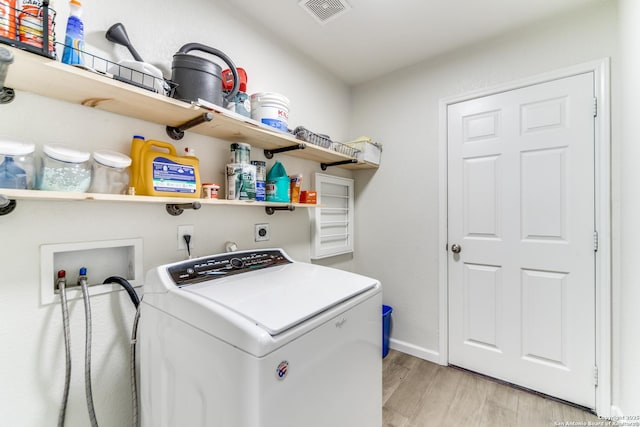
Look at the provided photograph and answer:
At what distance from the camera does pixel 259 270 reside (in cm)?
128

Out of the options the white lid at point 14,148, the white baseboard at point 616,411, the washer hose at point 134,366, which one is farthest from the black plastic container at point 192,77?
the white baseboard at point 616,411

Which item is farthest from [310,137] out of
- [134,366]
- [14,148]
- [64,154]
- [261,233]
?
[134,366]

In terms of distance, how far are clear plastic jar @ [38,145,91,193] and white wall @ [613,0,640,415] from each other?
7.75ft

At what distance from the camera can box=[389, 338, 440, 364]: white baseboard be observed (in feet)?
7.09

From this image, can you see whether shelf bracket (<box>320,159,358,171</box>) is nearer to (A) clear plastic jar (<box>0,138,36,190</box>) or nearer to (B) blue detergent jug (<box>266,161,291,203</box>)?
(B) blue detergent jug (<box>266,161,291,203</box>)

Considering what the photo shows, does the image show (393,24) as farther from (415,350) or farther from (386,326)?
(415,350)

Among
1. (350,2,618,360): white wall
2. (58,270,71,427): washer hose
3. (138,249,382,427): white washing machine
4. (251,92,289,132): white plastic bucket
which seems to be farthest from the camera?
(350,2,618,360): white wall

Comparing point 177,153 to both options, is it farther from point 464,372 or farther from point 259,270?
point 464,372

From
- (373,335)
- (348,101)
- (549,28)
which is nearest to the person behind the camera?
(373,335)

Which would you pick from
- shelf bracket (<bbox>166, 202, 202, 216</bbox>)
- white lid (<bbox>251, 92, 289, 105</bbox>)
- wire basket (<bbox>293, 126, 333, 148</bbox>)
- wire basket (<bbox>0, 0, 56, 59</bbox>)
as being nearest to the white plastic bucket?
white lid (<bbox>251, 92, 289, 105</bbox>)

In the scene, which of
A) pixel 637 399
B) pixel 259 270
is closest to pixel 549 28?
pixel 637 399

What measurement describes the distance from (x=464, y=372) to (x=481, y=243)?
3.30 ft

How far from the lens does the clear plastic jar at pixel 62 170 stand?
866 mm

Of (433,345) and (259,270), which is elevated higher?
(259,270)
